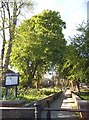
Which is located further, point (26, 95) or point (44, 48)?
point (44, 48)

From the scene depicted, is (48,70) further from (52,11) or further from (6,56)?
(6,56)

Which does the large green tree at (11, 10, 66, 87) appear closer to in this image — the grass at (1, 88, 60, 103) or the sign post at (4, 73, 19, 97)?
the grass at (1, 88, 60, 103)

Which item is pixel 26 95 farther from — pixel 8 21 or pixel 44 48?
pixel 44 48

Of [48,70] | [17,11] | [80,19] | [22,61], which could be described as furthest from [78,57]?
[48,70]

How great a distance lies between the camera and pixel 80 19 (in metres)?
15.6

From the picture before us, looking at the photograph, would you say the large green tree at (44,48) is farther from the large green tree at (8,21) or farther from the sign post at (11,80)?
the sign post at (11,80)

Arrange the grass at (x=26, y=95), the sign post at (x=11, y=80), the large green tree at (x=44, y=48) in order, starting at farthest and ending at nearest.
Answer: the large green tree at (x=44, y=48), the grass at (x=26, y=95), the sign post at (x=11, y=80)

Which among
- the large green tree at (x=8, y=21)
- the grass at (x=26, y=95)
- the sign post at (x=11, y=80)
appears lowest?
the grass at (x=26, y=95)

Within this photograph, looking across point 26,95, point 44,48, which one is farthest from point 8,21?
point 44,48

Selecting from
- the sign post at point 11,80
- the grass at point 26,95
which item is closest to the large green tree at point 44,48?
the grass at point 26,95

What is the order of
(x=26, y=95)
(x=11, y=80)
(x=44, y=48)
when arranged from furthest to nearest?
(x=44, y=48) < (x=26, y=95) < (x=11, y=80)

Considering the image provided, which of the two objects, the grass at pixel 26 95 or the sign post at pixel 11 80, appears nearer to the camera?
the sign post at pixel 11 80

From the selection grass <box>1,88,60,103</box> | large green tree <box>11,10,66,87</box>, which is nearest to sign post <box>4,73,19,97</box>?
grass <box>1,88,60,103</box>

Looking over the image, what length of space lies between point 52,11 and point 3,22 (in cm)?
1648
